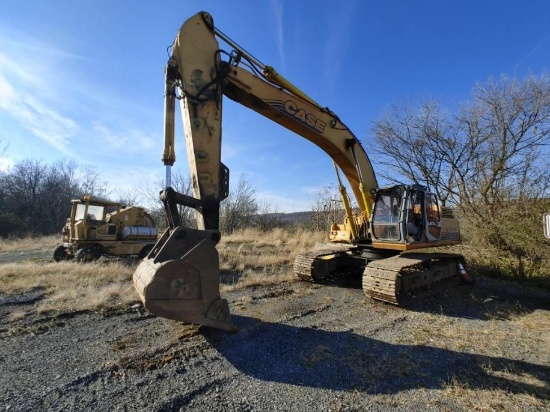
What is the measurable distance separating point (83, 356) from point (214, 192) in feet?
8.30

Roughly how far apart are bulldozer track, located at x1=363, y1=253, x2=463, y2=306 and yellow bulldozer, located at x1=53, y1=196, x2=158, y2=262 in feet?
31.0

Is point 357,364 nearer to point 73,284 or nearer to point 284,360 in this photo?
point 284,360

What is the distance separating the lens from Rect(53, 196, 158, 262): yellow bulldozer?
11.7m

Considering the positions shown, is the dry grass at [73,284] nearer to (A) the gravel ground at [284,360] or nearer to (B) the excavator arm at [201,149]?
(A) the gravel ground at [284,360]

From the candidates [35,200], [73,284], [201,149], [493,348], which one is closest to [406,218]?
[493,348]

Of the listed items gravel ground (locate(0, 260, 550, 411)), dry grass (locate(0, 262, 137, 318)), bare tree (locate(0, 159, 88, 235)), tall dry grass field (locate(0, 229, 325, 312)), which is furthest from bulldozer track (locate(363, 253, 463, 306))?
bare tree (locate(0, 159, 88, 235))

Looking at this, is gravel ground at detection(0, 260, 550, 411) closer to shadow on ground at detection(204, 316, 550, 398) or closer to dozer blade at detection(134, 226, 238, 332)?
shadow on ground at detection(204, 316, 550, 398)

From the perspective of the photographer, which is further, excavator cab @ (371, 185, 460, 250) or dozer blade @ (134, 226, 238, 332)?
excavator cab @ (371, 185, 460, 250)

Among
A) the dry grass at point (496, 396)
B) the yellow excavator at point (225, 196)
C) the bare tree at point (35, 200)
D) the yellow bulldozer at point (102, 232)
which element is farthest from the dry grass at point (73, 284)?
the bare tree at point (35, 200)

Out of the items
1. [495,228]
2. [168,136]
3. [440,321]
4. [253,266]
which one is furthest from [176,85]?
[495,228]

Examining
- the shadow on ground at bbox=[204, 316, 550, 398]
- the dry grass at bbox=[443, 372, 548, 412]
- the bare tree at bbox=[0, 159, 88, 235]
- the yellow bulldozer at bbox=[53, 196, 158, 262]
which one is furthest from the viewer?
the bare tree at bbox=[0, 159, 88, 235]

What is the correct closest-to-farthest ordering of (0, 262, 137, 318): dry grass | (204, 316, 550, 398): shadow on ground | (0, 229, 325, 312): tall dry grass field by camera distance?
(204, 316, 550, 398): shadow on ground, (0, 262, 137, 318): dry grass, (0, 229, 325, 312): tall dry grass field

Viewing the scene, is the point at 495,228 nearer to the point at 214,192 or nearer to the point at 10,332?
the point at 214,192

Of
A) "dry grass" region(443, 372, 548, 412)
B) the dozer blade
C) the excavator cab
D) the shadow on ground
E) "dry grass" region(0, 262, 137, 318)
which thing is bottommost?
"dry grass" region(443, 372, 548, 412)
